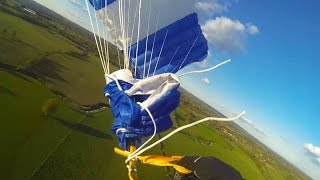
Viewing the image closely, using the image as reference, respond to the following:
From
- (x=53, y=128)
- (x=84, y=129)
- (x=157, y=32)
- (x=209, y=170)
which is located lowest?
(x=53, y=128)

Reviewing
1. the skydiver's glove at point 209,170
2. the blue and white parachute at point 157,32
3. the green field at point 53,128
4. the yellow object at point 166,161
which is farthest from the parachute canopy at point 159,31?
the green field at point 53,128

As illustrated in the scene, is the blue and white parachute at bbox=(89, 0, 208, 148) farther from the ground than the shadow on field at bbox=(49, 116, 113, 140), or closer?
farther from the ground

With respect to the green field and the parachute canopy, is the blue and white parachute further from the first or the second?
the green field

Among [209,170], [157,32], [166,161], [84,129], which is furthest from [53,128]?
[209,170]

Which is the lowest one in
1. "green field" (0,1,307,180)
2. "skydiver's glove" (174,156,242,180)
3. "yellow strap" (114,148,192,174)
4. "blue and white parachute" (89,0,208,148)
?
"green field" (0,1,307,180)

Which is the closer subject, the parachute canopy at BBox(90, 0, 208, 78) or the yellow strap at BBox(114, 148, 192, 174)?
the yellow strap at BBox(114, 148, 192, 174)

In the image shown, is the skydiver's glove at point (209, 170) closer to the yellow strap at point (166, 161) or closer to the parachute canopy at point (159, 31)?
the yellow strap at point (166, 161)

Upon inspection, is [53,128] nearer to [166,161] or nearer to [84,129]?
[84,129]

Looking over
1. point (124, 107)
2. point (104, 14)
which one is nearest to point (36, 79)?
point (104, 14)

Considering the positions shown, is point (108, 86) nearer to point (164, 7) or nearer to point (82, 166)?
point (164, 7)

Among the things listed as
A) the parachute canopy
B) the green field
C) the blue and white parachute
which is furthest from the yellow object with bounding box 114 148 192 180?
the green field
